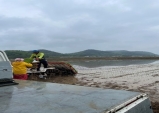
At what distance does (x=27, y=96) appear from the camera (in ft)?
10.2

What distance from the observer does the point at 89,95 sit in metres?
3.05

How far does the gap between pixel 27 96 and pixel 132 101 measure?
1.44 m

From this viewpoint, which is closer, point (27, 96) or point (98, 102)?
point (98, 102)

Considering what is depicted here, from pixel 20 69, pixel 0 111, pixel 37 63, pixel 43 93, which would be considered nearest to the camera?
pixel 0 111

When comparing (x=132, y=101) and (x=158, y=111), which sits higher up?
(x=132, y=101)

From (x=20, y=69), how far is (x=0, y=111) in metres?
5.68

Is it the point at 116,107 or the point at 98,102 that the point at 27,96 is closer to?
the point at 98,102

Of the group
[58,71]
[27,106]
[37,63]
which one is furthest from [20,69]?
[58,71]

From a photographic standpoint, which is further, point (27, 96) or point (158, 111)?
point (158, 111)

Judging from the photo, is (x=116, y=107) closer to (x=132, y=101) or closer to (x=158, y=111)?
(x=132, y=101)

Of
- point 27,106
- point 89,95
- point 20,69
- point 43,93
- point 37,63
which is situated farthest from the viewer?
point 37,63

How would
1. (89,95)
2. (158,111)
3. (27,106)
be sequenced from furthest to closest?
(158,111) < (89,95) < (27,106)

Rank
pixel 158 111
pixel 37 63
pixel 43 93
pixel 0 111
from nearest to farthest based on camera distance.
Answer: pixel 0 111, pixel 43 93, pixel 158 111, pixel 37 63

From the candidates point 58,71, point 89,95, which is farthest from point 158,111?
point 58,71
